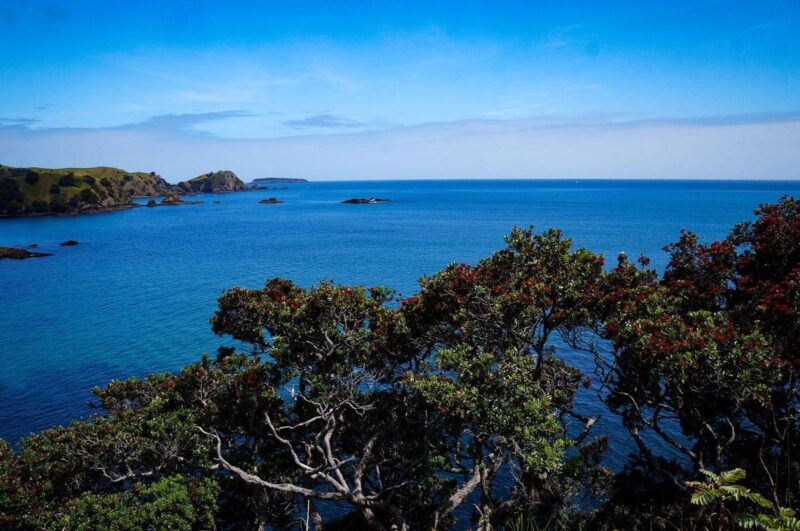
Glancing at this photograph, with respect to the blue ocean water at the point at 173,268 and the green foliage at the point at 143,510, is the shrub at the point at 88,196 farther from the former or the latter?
the green foliage at the point at 143,510

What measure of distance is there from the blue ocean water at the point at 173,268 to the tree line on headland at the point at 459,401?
10.9m

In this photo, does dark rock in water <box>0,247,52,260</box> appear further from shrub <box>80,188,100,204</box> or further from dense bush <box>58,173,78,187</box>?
dense bush <box>58,173,78,187</box>

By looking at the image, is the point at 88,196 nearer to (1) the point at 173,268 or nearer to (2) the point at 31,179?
(2) the point at 31,179

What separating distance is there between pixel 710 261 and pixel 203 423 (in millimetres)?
23608

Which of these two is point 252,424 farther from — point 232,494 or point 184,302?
point 184,302

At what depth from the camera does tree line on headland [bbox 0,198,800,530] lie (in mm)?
16281

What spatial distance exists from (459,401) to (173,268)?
76.5m

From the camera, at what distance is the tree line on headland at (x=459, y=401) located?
16.3 meters

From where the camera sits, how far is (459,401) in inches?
634

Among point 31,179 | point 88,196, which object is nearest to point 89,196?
point 88,196

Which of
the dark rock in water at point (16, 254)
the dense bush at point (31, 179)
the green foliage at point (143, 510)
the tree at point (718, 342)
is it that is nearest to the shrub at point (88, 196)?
the dense bush at point (31, 179)

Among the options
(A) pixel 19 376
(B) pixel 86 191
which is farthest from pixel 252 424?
(B) pixel 86 191

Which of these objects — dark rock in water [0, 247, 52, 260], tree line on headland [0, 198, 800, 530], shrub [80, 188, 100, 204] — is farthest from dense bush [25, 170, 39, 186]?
tree line on headland [0, 198, 800, 530]

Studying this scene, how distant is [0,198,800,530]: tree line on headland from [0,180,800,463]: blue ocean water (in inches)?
429
